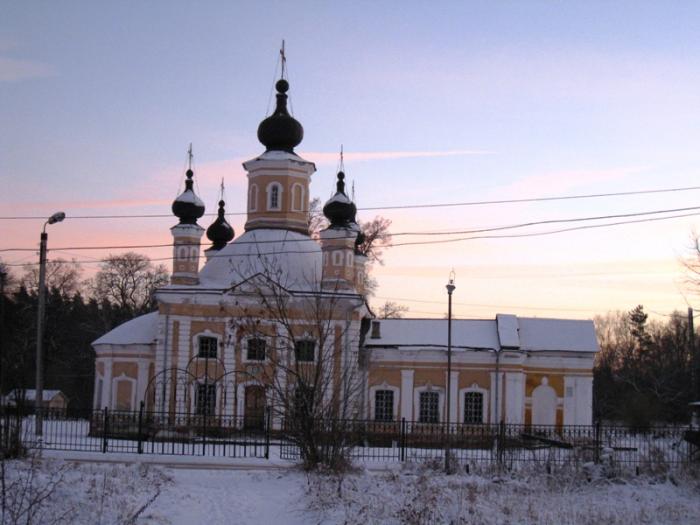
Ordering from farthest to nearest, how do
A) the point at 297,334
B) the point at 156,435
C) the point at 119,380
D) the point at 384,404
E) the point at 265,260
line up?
the point at 119,380 → the point at 384,404 → the point at 265,260 → the point at 297,334 → the point at 156,435

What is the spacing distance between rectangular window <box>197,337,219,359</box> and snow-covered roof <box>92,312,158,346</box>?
255 centimetres

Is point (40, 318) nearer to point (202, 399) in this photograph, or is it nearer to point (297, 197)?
point (202, 399)

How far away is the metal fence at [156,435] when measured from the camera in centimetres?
2238

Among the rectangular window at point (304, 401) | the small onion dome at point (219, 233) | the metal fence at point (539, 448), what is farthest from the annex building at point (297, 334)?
the rectangular window at point (304, 401)

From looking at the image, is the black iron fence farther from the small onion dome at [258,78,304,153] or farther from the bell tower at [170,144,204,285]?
the small onion dome at [258,78,304,153]

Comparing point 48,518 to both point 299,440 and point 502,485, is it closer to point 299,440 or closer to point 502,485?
point 299,440

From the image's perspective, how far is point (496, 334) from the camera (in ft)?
118

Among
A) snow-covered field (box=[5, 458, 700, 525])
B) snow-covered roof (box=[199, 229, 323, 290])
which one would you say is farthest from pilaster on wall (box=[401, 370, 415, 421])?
snow-covered field (box=[5, 458, 700, 525])

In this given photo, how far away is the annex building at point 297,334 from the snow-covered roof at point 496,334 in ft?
0.16

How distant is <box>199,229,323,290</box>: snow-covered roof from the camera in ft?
110

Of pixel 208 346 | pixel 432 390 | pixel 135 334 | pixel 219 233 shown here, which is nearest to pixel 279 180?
pixel 219 233

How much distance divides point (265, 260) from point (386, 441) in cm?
820

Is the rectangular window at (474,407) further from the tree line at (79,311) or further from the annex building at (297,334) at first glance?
the tree line at (79,311)

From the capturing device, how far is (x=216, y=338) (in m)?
33.5
